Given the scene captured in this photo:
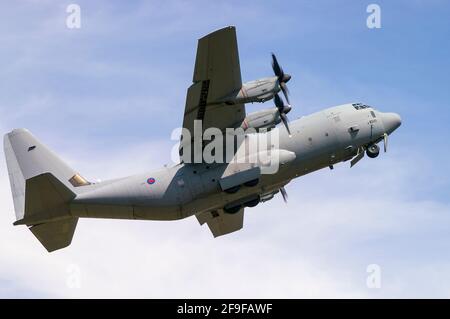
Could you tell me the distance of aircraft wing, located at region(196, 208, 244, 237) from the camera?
1810 inches

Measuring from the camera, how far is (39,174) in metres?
39.6

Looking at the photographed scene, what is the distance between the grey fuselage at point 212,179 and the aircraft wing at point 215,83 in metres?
2.37

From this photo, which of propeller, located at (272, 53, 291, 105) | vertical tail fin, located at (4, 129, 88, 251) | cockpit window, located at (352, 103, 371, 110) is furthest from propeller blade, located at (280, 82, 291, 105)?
vertical tail fin, located at (4, 129, 88, 251)

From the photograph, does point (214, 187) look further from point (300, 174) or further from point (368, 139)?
point (368, 139)

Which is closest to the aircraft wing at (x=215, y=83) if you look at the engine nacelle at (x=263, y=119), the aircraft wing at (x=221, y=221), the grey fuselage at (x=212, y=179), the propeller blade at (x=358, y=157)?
the engine nacelle at (x=263, y=119)

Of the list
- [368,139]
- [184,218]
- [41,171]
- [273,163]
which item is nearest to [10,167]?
[41,171]

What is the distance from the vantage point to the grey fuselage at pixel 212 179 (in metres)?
39.5

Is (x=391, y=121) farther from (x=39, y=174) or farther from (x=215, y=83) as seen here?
(x=39, y=174)

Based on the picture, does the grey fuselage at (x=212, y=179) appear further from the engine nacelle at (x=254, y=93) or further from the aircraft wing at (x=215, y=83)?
the engine nacelle at (x=254, y=93)

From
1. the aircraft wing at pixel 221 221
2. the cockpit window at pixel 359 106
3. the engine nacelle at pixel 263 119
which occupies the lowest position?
the aircraft wing at pixel 221 221

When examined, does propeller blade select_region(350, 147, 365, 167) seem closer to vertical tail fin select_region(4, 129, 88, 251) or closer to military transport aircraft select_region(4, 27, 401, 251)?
military transport aircraft select_region(4, 27, 401, 251)

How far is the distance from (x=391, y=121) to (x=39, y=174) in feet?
62.0

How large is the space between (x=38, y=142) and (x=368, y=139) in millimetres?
17270

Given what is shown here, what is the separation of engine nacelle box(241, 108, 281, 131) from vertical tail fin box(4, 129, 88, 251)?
8.99 metres
